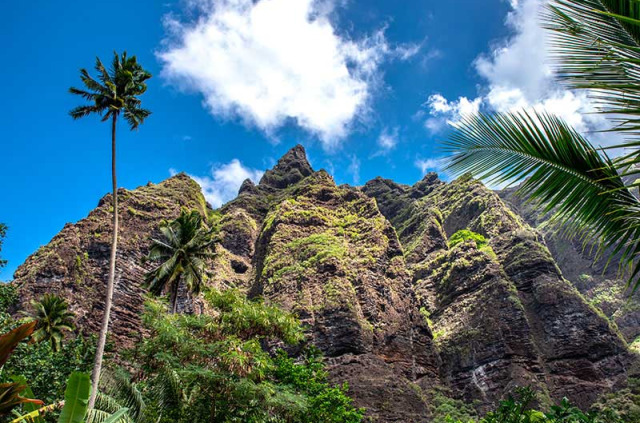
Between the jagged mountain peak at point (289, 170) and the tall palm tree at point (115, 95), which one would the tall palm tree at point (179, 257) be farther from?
the jagged mountain peak at point (289, 170)

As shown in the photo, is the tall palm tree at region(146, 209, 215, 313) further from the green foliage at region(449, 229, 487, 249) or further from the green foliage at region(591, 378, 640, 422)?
the green foliage at region(449, 229, 487, 249)

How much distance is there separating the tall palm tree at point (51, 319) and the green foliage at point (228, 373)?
27545 millimetres

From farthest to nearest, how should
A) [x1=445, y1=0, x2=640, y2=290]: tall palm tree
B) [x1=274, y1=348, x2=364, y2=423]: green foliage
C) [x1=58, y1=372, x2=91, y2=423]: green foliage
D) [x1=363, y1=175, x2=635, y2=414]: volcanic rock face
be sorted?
[x1=363, y1=175, x2=635, y2=414]: volcanic rock face
[x1=274, y1=348, x2=364, y2=423]: green foliage
[x1=58, y1=372, x2=91, y2=423]: green foliage
[x1=445, y1=0, x2=640, y2=290]: tall palm tree

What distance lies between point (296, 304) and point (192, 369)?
39705mm

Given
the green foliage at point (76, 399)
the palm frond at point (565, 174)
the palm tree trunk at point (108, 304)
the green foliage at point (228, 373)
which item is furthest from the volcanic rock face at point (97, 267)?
the palm frond at point (565, 174)

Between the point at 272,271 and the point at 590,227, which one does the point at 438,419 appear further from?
the point at 590,227

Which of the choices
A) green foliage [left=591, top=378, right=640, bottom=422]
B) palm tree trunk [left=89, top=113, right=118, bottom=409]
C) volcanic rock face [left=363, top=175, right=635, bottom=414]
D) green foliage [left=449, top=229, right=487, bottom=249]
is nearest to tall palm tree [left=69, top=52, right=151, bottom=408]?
palm tree trunk [left=89, top=113, right=118, bottom=409]

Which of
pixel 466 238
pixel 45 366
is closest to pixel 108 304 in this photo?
pixel 45 366

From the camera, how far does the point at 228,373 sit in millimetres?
17250

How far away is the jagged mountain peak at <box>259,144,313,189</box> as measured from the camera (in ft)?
372

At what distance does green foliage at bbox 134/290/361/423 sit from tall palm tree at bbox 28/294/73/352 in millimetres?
27545

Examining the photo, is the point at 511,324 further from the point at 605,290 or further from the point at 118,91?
the point at 118,91

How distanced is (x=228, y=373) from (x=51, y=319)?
35.8 metres

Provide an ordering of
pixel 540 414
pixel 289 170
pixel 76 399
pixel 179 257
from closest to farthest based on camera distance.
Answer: pixel 540 414 < pixel 76 399 < pixel 179 257 < pixel 289 170
